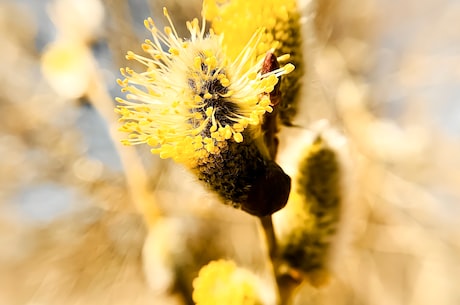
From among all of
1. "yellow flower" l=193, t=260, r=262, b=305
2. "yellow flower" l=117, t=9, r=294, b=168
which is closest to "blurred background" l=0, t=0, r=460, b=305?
"yellow flower" l=193, t=260, r=262, b=305

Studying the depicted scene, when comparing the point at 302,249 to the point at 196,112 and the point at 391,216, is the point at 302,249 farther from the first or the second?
the point at 391,216

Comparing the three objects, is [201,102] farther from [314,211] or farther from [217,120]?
[314,211]

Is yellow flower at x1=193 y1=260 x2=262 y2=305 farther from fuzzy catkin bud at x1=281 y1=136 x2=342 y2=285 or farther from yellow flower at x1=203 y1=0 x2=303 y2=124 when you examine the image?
yellow flower at x1=203 y1=0 x2=303 y2=124

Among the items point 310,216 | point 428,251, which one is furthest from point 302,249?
point 428,251

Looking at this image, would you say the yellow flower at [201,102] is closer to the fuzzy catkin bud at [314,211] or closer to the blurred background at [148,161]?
the fuzzy catkin bud at [314,211]

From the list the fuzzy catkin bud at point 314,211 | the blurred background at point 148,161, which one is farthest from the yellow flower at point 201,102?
the blurred background at point 148,161

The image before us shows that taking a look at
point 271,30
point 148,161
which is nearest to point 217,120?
point 271,30

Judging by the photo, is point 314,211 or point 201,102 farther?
point 314,211
